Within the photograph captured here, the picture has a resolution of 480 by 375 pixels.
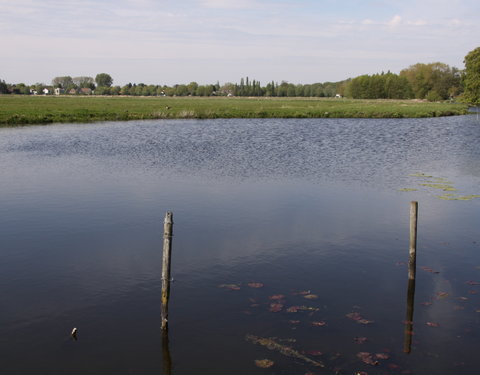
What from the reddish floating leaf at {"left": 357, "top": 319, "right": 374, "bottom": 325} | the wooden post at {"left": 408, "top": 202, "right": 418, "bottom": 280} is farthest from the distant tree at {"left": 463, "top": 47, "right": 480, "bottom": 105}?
the reddish floating leaf at {"left": 357, "top": 319, "right": 374, "bottom": 325}

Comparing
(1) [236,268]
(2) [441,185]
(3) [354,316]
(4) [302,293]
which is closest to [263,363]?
(3) [354,316]

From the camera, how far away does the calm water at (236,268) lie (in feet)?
42.4

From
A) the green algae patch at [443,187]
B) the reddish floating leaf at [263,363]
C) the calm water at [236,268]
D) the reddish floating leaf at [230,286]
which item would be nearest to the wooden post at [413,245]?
the calm water at [236,268]

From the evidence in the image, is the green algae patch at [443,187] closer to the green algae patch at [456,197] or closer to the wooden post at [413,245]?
the green algae patch at [456,197]

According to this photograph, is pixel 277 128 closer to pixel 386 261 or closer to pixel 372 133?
pixel 372 133

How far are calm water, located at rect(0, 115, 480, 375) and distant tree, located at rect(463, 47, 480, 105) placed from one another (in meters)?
75.3

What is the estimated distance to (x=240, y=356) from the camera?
12727 millimetres

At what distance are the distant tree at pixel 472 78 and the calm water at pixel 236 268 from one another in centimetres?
7528

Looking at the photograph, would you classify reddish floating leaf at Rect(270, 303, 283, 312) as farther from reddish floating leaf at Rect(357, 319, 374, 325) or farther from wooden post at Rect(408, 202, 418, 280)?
wooden post at Rect(408, 202, 418, 280)

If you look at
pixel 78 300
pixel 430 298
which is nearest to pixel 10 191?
pixel 78 300

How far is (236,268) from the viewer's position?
1845 centimetres

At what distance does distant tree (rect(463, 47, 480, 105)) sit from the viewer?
345 ft

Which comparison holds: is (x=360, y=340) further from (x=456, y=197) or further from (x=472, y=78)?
(x=472, y=78)

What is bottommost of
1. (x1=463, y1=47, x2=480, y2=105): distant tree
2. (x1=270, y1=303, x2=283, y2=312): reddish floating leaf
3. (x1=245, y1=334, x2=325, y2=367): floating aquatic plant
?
(x1=245, y1=334, x2=325, y2=367): floating aquatic plant
